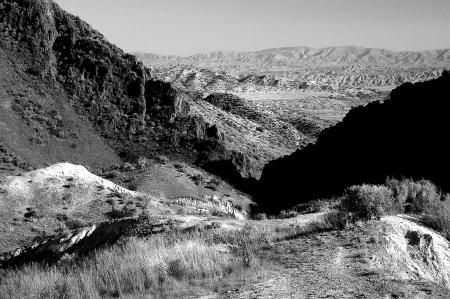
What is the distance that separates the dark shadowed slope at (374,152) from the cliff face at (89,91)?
753cm

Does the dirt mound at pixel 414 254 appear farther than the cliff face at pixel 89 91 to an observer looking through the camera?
No

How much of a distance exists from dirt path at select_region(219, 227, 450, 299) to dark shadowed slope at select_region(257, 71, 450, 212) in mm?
17148

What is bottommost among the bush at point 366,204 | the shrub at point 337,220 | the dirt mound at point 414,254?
the dirt mound at point 414,254

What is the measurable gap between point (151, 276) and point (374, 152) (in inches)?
1221

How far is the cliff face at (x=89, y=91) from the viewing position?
46562 mm

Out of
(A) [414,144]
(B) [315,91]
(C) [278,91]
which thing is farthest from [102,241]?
(B) [315,91]

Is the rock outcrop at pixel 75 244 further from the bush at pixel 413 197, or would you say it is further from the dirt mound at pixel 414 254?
the bush at pixel 413 197

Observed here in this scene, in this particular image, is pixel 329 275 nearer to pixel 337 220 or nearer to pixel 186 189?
pixel 337 220

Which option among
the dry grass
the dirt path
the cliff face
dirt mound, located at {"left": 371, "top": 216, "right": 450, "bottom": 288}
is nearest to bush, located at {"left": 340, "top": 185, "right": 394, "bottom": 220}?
dirt mound, located at {"left": 371, "top": 216, "right": 450, "bottom": 288}

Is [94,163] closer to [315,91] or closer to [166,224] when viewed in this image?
[166,224]

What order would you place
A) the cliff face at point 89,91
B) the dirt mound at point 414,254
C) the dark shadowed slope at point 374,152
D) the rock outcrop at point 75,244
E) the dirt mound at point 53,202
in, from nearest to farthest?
the dirt mound at point 414,254, the rock outcrop at point 75,244, the dirt mound at point 53,202, the dark shadowed slope at point 374,152, the cliff face at point 89,91

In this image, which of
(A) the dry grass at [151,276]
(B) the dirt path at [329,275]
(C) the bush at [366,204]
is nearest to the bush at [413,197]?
(C) the bush at [366,204]

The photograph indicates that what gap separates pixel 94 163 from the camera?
43188mm

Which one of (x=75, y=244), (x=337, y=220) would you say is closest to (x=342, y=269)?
(x=337, y=220)
